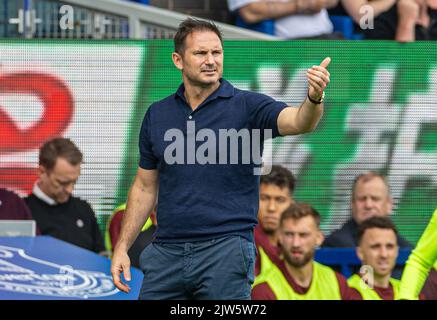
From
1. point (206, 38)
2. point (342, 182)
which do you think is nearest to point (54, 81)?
point (342, 182)

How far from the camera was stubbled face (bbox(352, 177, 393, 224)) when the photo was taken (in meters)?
9.39

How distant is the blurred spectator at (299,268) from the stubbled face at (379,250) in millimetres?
233

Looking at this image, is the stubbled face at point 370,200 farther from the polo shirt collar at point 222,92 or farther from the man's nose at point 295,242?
the polo shirt collar at point 222,92

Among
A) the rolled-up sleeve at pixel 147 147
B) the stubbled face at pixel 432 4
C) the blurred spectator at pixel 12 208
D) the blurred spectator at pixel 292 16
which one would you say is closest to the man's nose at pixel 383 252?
the blurred spectator at pixel 292 16

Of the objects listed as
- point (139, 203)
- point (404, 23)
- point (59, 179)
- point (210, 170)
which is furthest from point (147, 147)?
point (404, 23)

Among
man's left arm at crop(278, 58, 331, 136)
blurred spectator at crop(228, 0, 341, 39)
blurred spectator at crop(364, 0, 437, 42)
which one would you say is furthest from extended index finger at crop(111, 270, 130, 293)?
blurred spectator at crop(364, 0, 437, 42)

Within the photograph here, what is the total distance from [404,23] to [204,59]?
15.1 feet

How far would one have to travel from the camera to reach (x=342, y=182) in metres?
9.44

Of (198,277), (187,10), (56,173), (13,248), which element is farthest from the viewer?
(187,10)

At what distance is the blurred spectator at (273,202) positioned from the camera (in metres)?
9.28

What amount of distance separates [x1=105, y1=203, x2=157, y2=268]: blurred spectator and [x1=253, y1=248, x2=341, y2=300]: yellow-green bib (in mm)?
754

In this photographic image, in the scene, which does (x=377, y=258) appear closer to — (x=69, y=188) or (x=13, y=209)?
(x=69, y=188)
